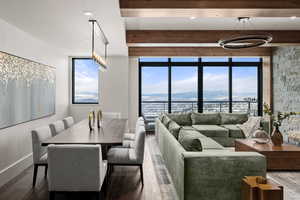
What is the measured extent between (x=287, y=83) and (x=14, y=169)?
6.90m

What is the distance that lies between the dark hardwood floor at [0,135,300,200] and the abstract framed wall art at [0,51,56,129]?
0.90 metres

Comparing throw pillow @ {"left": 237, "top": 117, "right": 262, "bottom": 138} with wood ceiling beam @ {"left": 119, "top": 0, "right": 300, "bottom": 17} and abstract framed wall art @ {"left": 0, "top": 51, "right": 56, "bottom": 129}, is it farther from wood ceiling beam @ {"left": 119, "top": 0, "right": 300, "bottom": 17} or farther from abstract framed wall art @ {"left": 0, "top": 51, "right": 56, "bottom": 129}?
abstract framed wall art @ {"left": 0, "top": 51, "right": 56, "bottom": 129}

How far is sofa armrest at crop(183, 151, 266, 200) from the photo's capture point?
2.55 metres

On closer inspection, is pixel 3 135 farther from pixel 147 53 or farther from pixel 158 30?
pixel 147 53

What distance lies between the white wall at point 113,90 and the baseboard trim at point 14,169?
2.89 meters

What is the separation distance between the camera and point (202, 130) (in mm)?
5906

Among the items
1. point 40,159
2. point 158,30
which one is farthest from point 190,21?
point 40,159

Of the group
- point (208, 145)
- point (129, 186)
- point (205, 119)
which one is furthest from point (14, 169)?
point (205, 119)

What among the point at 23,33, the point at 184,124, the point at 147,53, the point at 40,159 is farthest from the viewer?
the point at 147,53

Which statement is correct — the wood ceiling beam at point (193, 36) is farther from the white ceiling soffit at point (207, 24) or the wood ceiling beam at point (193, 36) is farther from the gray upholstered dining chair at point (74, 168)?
the gray upholstered dining chair at point (74, 168)

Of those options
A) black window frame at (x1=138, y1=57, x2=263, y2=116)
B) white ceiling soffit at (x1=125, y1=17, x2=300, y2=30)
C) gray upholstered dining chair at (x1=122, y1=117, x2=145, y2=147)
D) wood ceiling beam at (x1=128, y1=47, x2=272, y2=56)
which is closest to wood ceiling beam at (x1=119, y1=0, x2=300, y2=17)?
white ceiling soffit at (x1=125, y1=17, x2=300, y2=30)

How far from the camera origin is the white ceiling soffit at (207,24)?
488cm

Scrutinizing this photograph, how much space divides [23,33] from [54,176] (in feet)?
9.36

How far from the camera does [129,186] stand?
3.50m
